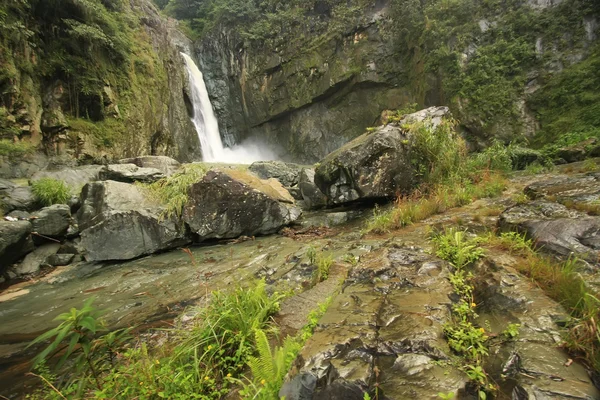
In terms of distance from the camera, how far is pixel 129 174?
8.26 meters

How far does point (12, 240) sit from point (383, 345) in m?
7.53

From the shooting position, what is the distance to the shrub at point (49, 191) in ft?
24.3

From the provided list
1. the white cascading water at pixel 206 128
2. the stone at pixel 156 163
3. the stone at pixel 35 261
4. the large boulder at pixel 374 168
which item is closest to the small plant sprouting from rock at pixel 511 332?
the large boulder at pixel 374 168

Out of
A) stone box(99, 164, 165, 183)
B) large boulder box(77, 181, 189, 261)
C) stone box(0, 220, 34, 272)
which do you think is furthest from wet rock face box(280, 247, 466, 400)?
stone box(99, 164, 165, 183)

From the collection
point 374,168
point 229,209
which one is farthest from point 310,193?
point 229,209

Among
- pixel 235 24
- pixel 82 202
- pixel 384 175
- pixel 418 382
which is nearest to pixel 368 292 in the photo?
pixel 418 382

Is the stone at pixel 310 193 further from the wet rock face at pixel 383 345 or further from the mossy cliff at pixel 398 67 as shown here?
the mossy cliff at pixel 398 67

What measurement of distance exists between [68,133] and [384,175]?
11.9m

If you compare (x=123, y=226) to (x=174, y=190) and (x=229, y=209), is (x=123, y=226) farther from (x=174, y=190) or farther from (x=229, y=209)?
(x=229, y=209)

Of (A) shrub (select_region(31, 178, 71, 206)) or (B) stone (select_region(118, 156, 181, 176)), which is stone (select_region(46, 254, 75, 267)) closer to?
Result: (A) shrub (select_region(31, 178, 71, 206))

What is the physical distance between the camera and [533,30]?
13.2 m

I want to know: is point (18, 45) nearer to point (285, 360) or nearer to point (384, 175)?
point (384, 175)

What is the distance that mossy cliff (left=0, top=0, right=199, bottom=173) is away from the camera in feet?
31.2

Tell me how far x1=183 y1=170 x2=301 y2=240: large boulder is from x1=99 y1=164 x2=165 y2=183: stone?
2.22m
